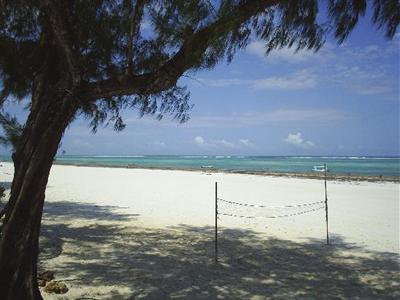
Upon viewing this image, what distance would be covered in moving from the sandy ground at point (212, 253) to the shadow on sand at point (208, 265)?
0.02m

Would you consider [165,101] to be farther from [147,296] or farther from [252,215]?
[252,215]

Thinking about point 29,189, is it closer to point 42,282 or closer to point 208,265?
point 42,282

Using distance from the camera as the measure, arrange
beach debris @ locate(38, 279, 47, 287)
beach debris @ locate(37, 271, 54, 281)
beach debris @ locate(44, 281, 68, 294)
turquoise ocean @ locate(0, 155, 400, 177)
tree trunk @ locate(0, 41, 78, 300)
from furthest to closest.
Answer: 1. turquoise ocean @ locate(0, 155, 400, 177)
2. beach debris @ locate(37, 271, 54, 281)
3. beach debris @ locate(38, 279, 47, 287)
4. beach debris @ locate(44, 281, 68, 294)
5. tree trunk @ locate(0, 41, 78, 300)

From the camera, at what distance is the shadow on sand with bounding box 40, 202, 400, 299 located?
6238 millimetres

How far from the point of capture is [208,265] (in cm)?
763

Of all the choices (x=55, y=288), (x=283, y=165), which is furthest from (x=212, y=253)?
(x=283, y=165)

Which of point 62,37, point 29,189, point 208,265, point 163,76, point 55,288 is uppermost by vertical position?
point 62,37

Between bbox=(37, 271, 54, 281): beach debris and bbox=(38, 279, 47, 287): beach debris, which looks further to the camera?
bbox=(37, 271, 54, 281): beach debris

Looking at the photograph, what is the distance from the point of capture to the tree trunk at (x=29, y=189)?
435 centimetres

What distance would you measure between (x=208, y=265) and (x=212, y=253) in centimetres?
92

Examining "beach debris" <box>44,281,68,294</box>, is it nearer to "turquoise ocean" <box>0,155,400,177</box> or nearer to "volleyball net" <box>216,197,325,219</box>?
"volleyball net" <box>216,197,325,219</box>

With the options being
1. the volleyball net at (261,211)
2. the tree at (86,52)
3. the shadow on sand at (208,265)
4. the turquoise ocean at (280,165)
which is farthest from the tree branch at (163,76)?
the turquoise ocean at (280,165)

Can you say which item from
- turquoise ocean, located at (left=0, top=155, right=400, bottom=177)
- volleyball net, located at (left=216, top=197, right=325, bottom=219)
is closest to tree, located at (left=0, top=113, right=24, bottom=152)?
volleyball net, located at (left=216, top=197, right=325, bottom=219)

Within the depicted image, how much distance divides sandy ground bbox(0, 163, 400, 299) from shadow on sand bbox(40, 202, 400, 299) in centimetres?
2
